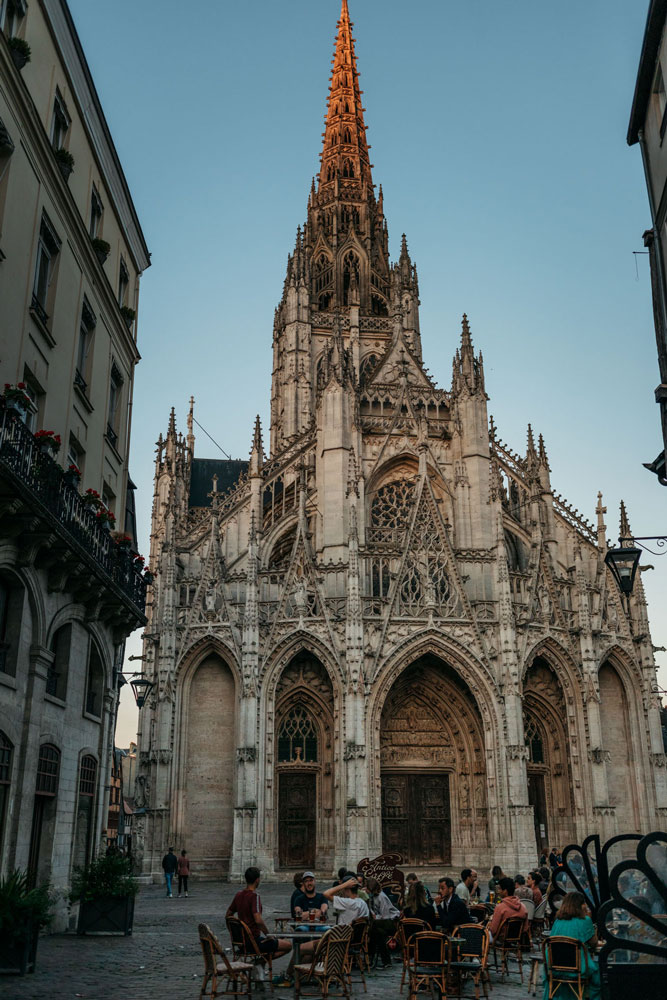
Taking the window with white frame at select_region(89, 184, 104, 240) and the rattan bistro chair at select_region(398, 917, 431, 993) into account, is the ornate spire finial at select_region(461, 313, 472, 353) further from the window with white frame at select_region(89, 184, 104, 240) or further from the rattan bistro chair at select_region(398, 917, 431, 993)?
the rattan bistro chair at select_region(398, 917, 431, 993)

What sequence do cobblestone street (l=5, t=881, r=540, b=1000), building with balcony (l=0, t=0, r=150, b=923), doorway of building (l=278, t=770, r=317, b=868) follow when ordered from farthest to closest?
1. doorway of building (l=278, t=770, r=317, b=868)
2. building with balcony (l=0, t=0, r=150, b=923)
3. cobblestone street (l=5, t=881, r=540, b=1000)

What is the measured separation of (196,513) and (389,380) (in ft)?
37.1

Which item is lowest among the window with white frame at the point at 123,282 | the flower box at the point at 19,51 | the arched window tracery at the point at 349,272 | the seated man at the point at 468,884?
the seated man at the point at 468,884

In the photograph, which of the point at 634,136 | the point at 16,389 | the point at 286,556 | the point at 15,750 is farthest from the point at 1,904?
the point at 286,556

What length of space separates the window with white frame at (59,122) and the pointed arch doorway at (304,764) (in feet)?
64.2

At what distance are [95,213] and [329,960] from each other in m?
15.5

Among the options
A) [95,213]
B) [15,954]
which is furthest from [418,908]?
[95,213]

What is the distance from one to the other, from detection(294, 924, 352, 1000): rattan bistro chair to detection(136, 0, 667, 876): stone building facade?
1905 cm

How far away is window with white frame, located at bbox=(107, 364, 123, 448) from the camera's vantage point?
20641 mm

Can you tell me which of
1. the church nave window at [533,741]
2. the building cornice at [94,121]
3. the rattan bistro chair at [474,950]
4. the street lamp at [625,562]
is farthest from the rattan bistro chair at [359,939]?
the church nave window at [533,741]

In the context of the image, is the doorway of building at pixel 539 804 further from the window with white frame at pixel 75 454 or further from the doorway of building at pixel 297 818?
the window with white frame at pixel 75 454

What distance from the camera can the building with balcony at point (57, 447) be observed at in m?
13.6

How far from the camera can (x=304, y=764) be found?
31.6 meters

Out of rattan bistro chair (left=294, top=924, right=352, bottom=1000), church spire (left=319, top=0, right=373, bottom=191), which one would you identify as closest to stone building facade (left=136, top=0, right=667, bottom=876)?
rattan bistro chair (left=294, top=924, right=352, bottom=1000)
